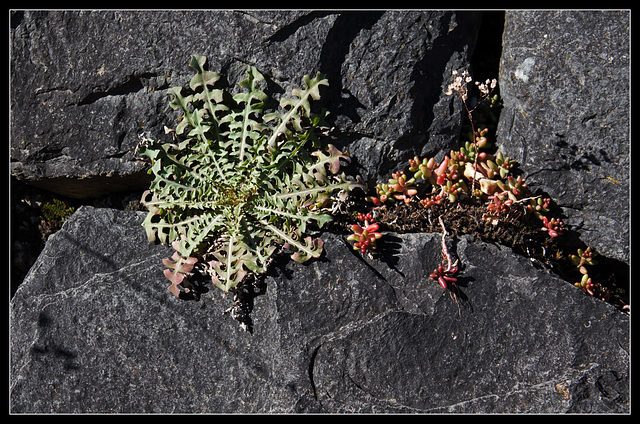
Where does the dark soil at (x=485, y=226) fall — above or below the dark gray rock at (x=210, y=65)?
below

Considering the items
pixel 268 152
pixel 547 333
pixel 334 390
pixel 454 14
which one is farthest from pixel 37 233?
pixel 547 333

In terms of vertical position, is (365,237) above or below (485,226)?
below

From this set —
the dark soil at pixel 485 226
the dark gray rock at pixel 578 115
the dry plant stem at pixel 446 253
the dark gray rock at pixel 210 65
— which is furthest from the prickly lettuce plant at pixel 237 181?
the dark gray rock at pixel 578 115

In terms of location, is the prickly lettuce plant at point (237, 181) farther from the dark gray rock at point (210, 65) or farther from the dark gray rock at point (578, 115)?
the dark gray rock at point (578, 115)

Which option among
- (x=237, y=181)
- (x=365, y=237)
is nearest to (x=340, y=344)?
(x=365, y=237)

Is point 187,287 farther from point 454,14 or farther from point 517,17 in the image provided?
point 517,17

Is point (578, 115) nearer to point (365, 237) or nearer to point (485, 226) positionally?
point (485, 226)

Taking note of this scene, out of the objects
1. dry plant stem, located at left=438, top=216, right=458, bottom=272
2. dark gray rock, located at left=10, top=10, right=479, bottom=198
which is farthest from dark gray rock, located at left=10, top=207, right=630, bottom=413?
dark gray rock, located at left=10, top=10, right=479, bottom=198
